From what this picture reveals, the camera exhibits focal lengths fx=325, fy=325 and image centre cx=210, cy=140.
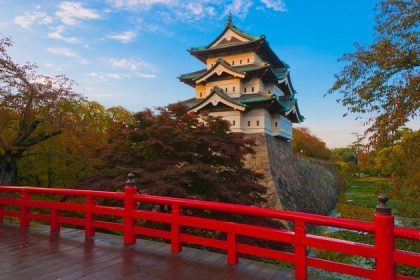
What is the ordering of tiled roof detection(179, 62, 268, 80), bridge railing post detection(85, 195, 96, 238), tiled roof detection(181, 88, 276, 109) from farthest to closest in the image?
tiled roof detection(179, 62, 268, 80)
tiled roof detection(181, 88, 276, 109)
bridge railing post detection(85, 195, 96, 238)

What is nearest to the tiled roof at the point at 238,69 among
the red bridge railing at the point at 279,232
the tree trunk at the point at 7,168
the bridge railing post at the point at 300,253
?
→ the tree trunk at the point at 7,168

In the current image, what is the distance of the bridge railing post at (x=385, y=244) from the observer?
Answer: 351cm

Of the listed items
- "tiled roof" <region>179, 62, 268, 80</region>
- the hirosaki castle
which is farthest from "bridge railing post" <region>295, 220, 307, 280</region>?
"tiled roof" <region>179, 62, 268, 80</region>

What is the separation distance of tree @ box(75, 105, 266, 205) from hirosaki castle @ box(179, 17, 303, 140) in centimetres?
1061

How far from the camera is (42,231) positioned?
6668mm

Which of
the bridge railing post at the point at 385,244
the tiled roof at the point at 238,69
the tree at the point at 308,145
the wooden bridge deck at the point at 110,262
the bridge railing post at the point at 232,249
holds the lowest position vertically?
the wooden bridge deck at the point at 110,262

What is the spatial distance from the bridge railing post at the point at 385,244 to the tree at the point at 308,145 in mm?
47422

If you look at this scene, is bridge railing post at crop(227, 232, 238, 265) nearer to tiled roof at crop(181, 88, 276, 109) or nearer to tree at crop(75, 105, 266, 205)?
tree at crop(75, 105, 266, 205)

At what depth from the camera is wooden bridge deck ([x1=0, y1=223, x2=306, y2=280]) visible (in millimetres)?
4285

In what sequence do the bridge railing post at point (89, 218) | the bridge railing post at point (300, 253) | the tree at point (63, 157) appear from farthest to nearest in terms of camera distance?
the tree at point (63, 157), the bridge railing post at point (89, 218), the bridge railing post at point (300, 253)

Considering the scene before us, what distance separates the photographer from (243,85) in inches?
918

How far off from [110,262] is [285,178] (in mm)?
19401

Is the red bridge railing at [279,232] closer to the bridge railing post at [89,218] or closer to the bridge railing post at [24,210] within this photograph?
the bridge railing post at [89,218]

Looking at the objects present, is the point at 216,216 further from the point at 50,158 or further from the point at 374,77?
the point at 50,158
